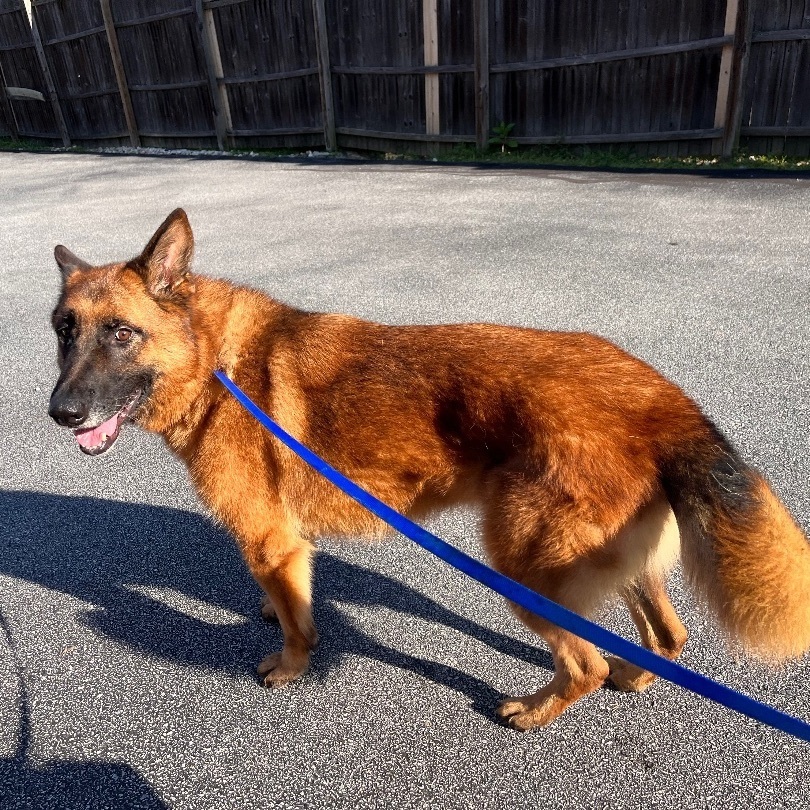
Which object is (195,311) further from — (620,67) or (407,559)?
(620,67)

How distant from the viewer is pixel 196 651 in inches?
113

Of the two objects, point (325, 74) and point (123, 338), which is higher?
point (325, 74)

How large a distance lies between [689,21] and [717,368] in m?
7.79

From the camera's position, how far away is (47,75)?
19.3 meters

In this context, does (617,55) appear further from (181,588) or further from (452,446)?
(181,588)

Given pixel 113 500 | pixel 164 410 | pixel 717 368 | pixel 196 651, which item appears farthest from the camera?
pixel 717 368

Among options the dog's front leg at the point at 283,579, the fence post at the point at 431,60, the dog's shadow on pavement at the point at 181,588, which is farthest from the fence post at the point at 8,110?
the dog's front leg at the point at 283,579

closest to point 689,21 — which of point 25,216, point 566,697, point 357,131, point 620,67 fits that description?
point 620,67

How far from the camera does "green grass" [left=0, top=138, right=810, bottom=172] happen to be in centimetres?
966

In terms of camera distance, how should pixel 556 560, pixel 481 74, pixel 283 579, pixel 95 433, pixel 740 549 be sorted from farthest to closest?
pixel 481 74, pixel 283 579, pixel 95 433, pixel 556 560, pixel 740 549

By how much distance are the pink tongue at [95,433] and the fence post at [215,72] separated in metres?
15.8

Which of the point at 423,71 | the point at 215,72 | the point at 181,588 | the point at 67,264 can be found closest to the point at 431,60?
the point at 423,71

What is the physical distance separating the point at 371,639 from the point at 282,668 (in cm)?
43

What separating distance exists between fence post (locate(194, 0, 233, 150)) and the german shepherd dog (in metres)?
14.9
